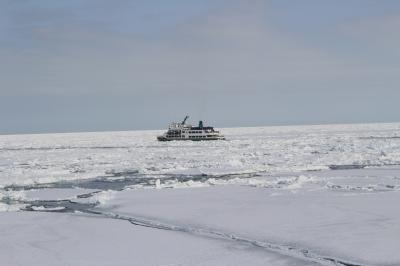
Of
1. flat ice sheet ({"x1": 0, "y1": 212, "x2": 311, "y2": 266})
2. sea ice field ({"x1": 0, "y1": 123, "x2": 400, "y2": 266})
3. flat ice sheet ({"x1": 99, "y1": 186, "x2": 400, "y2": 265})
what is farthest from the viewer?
flat ice sheet ({"x1": 99, "y1": 186, "x2": 400, "y2": 265})

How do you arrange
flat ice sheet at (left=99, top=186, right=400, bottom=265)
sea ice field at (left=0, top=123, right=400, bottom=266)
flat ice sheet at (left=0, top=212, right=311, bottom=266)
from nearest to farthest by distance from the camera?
flat ice sheet at (left=0, top=212, right=311, bottom=266) → sea ice field at (left=0, top=123, right=400, bottom=266) → flat ice sheet at (left=99, top=186, right=400, bottom=265)

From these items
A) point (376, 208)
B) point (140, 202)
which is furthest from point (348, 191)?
point (140, 202)

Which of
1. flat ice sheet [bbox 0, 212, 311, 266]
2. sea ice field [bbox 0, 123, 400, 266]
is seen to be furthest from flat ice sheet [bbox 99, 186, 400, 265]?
flat ice sheet [bbox 0, 212, 311, 266]

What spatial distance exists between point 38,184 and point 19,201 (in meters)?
4.01

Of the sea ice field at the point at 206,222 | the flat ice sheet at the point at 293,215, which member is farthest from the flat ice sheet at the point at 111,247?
the flat ice sheet at the point at 293,215

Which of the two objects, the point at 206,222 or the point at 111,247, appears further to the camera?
the point at 206,222

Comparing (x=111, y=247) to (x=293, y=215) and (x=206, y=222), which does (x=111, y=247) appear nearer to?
(x=206, y=222)

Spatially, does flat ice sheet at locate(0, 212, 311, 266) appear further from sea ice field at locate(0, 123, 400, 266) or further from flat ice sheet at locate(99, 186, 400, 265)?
flat ice sheet at locate(99, 186, 400, 265)

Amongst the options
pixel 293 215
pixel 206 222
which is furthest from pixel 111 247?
pixel 293 215

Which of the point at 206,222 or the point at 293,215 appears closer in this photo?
the point at 206,222

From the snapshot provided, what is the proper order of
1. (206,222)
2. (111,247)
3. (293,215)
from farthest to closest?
(293,215) < (206,222) < (111,247)

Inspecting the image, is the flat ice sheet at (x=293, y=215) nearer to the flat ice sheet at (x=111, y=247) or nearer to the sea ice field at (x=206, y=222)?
the sea ice field at (x=206, y=222)

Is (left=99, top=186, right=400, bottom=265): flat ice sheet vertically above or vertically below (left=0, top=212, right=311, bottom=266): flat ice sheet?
above

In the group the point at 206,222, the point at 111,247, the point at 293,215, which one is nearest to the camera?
the point at 111,247
